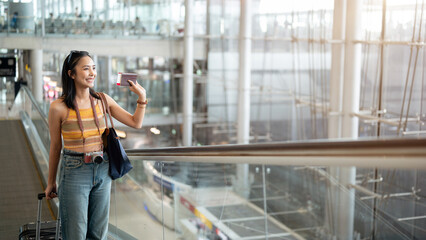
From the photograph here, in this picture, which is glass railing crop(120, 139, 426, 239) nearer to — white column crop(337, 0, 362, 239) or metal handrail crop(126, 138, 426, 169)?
metal handrail crop(126, 138, 426, 169)

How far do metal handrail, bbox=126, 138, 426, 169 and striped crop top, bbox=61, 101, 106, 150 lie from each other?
54cm

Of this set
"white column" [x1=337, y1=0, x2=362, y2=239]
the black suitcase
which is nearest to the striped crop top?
the black suitcase

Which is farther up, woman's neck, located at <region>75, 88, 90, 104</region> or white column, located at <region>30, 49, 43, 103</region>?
woman's neck, located at <region>75, 88, 90, 104</region>

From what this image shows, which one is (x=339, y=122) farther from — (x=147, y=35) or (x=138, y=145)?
(x=147, y=35)

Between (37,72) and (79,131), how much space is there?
15.9 metres

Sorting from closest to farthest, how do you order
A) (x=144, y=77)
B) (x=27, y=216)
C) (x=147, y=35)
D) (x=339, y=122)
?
(x=27, y=216)
(x=339, y=122)
(x=147, y=35)
(x=144, y=77)

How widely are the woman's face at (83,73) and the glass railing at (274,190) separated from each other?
0.56 metres

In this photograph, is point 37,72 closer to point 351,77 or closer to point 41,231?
point 351,77

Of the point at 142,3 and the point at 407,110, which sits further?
the point at 142,3

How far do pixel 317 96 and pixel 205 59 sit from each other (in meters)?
6.68

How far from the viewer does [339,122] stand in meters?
10.4

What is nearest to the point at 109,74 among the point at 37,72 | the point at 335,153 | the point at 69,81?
the point at 37,72

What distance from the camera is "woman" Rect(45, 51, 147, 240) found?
2455 millimetres

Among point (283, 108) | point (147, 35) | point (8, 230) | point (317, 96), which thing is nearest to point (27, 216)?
point (8, 230)
